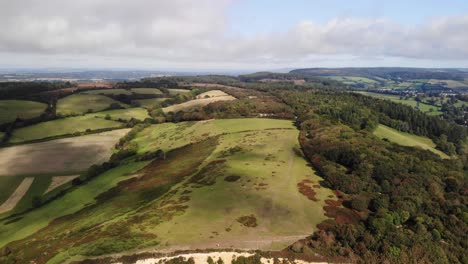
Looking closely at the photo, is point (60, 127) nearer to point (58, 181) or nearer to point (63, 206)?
point (58, 181)

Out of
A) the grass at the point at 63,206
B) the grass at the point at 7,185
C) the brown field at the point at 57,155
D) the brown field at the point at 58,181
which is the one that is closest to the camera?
the grass at the point at 63,206

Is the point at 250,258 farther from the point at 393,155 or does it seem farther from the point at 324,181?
the point at 393,155

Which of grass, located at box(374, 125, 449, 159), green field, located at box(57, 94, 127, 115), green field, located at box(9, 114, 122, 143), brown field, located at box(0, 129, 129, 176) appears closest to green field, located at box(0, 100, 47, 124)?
green field, located at box(57, 94, 127, 115)

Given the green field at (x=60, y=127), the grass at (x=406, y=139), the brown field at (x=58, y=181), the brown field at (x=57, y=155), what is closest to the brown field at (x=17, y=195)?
the brown field at (x=58, y=181)

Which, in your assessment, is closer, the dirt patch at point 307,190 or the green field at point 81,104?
the dirt patch at point 307,190

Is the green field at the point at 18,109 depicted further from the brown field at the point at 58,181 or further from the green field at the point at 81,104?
the brown field at the point at 58,181
